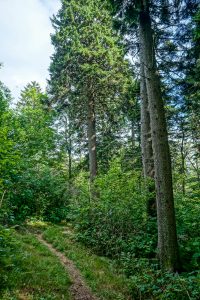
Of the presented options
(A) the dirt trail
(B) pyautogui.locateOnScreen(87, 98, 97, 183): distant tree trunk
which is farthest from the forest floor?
(B) pyautogui.locateOnScreen(87, 98, 97, 183): distant tree trunk

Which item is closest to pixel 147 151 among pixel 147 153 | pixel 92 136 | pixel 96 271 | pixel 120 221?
pixel 147 153

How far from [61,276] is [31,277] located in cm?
82

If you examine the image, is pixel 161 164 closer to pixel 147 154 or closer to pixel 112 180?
pixel 112 180

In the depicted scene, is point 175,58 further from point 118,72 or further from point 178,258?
point 178,258

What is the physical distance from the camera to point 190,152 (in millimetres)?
24625

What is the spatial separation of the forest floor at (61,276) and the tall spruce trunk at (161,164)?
1.26 meters

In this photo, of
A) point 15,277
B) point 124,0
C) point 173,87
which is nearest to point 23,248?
point 15,277

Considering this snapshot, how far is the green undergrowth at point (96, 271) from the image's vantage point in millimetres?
5681

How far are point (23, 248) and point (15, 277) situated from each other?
2532mm

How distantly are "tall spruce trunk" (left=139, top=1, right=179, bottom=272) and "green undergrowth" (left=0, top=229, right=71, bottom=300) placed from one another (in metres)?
2.46

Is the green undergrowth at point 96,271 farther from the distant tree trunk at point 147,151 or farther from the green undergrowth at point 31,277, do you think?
the distant tree trunk at point 147,151

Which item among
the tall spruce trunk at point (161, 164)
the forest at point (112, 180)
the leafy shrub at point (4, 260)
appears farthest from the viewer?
the tall spruce trunk at point (161, 164)

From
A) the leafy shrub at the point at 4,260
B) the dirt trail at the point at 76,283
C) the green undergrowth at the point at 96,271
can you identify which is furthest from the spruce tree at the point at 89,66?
the leafy shrub at the point at 4,260

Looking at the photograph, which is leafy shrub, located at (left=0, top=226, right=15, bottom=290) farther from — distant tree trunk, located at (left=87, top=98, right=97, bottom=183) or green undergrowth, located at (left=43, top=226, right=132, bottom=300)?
distant tree trunk, located at (left=87, top=98, right=97, bottom=183)
